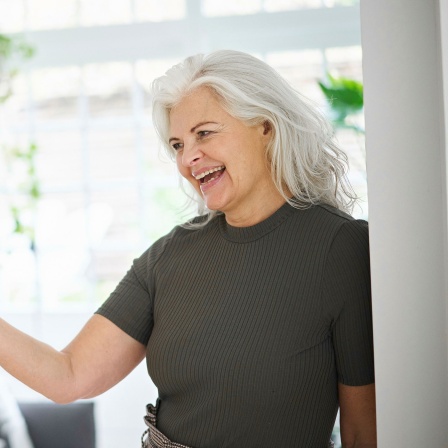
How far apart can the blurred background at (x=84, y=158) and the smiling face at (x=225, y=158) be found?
2.11m

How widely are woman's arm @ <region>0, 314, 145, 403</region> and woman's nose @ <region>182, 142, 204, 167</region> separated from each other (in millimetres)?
427

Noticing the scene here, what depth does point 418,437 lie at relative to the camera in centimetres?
115

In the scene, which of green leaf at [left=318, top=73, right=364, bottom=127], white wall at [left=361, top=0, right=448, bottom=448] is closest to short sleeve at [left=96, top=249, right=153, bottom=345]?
white wall at [left=361, top=0, right=448, bottom=448]

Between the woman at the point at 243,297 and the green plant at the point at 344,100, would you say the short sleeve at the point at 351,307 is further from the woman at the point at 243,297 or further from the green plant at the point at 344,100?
the green plant at the point at 344,100

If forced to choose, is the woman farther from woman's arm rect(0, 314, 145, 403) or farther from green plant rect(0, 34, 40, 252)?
green plant rect(0, 34, 40, 252)

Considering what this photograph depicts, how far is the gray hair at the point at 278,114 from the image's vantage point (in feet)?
5.46

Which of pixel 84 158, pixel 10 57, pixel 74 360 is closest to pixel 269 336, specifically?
pixel 74 360

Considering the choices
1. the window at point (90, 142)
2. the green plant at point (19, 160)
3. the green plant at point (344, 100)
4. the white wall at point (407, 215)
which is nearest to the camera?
the white wall at point (407, 215)

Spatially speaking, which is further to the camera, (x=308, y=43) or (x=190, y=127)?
(x=308, y=43)

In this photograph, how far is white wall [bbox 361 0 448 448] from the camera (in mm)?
1116

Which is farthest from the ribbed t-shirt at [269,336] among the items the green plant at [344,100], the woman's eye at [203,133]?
the green plant at [344,100]

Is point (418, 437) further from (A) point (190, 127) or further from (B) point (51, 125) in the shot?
(B) point (51, 125)

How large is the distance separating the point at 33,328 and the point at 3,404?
1011 millimetres

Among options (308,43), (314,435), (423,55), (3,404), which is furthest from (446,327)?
(308,43)
